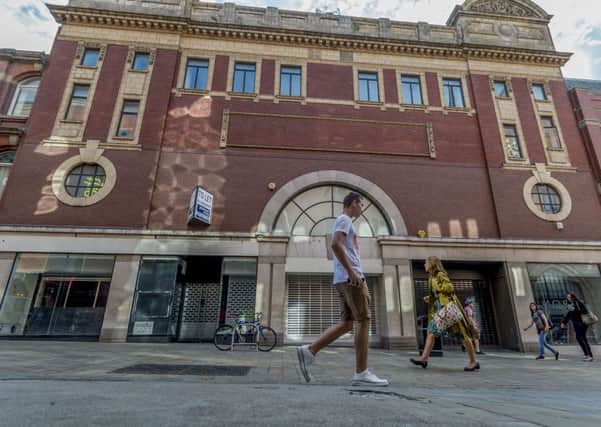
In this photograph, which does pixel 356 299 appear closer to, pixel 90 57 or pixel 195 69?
pixel 195 69

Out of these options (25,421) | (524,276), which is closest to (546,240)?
(524,276)

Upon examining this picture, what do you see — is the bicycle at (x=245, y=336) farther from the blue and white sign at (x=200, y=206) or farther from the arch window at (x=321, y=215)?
the blue and white sign at (x=200, y=206)

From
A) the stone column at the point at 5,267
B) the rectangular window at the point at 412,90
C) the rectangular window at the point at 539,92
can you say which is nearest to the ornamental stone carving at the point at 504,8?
the rectangular window at the point at 539,92

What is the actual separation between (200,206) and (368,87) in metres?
10.5

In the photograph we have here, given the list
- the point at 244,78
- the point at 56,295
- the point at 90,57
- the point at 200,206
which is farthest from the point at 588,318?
the point at 90,57

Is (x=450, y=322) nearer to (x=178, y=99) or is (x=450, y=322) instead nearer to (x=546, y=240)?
(x=546, y=240)

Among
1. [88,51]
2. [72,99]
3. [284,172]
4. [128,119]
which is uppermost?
[88,51]

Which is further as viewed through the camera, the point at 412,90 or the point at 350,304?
the point at 412,90

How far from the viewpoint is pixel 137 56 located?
1561 centimetres

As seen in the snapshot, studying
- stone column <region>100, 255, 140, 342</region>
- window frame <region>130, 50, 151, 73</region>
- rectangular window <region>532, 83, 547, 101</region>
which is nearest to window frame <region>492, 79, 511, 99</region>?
rectangular window <region>532, 83, 547, 101</region>

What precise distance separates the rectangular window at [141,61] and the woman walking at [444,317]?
15.8 meters

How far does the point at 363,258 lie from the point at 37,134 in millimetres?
14929

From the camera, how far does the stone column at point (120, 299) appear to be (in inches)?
448

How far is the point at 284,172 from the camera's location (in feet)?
47.2
